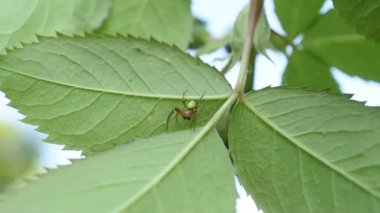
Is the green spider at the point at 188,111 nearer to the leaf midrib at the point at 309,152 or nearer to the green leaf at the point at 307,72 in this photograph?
the leaf midrib at the point at 309,152

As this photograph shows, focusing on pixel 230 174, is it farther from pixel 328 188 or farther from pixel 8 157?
pixel 8 157

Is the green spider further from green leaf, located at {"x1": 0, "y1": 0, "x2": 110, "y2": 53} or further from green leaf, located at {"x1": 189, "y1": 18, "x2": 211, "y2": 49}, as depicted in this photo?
green leaf, located at {"x1": 189, "y1": 18, "x2": 211, "y2": 49}

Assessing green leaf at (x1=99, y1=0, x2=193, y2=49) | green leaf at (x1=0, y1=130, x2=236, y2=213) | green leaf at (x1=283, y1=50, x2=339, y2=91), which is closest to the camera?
green leaf at (x1=0, y1=130, x2=236, y2=213)

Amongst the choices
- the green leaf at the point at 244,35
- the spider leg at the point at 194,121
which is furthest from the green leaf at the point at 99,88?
the green leaf at the point at 244,35

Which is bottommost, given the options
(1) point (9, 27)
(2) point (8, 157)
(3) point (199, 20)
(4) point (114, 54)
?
(4) point (114, 54)

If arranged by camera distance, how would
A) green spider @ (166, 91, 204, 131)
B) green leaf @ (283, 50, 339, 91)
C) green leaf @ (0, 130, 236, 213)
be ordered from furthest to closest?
green leaf @ (283, 50, 339, 91) → green spider @ (166, 91, 204, 131) → green leaf @ (0, 130, 236, 213)

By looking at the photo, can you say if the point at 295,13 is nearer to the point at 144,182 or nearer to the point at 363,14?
the point at 363,14

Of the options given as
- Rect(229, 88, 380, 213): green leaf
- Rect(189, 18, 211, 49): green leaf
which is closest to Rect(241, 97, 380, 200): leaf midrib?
Rect(229, 88, 380, 213): green leaf

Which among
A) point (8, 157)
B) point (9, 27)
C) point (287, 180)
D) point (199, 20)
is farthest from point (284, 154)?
point (8, 157)
